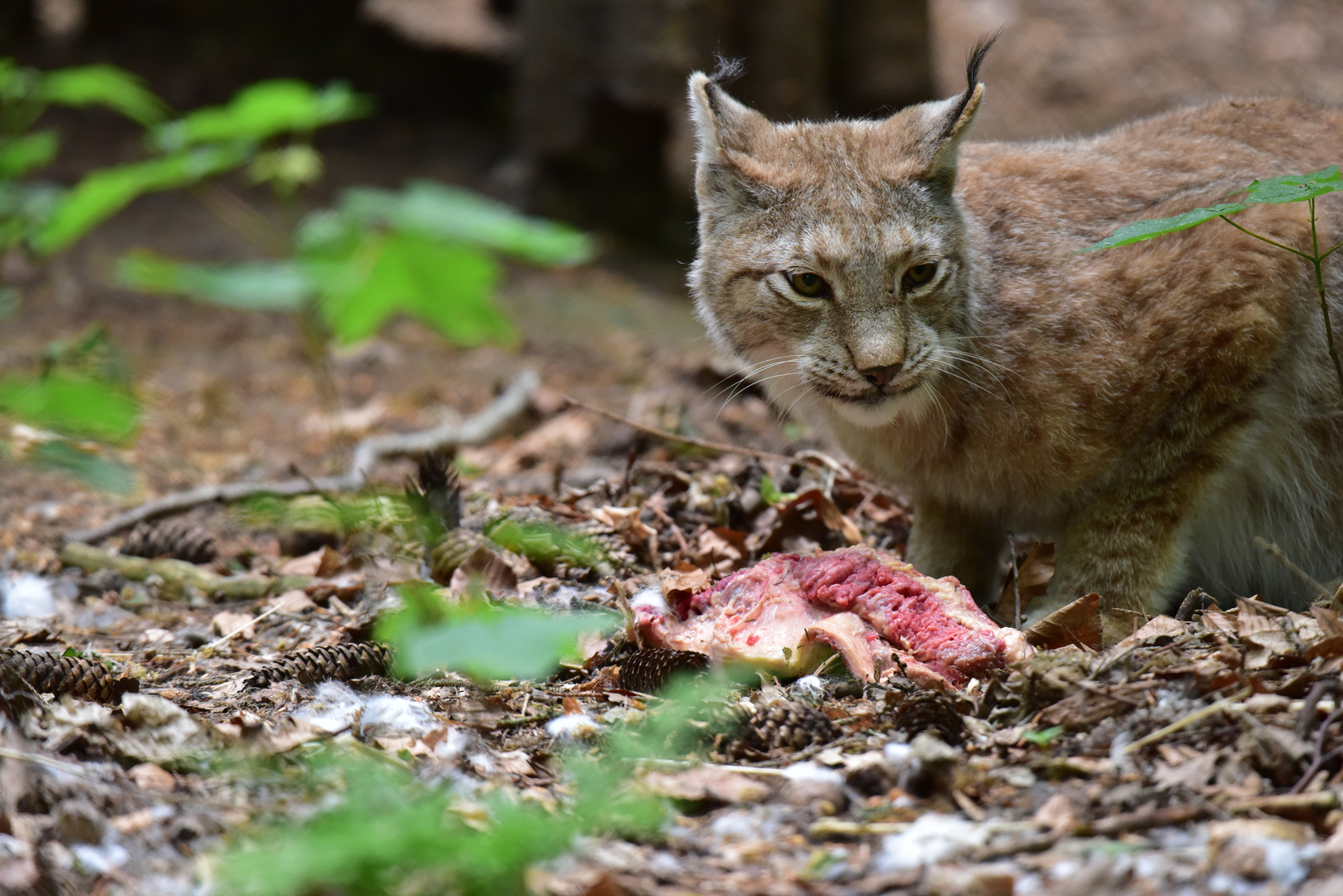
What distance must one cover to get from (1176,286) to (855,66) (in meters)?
8.19

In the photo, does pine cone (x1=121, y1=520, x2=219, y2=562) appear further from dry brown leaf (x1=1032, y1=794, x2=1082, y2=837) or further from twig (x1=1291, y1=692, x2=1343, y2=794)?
twig (x1=1291, y1=692, x2=1343, y2=794)

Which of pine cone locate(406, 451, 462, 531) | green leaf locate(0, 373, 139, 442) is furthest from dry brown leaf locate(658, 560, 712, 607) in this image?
green leaf locate(0, 373, 139, 442)

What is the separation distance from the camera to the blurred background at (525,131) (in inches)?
308

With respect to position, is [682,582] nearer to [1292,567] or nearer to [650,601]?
[650,601]

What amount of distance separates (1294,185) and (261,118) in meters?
2.89

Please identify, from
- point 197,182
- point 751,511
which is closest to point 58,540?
point 751,511

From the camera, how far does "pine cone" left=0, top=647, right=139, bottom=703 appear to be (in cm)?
327

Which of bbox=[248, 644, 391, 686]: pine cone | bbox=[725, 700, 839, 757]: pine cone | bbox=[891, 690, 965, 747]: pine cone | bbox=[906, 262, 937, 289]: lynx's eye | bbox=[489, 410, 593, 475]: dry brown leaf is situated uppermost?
bbox=[906, 262, 937, 289]: lynx's eye

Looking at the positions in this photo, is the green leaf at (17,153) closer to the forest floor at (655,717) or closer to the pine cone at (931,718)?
the forest floor at (655,717)

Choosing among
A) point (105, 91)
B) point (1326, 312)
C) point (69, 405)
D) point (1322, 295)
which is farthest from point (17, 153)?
point (1326, 312)

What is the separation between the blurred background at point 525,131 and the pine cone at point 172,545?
0.75 meters

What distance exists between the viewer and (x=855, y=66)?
11742 millimetres

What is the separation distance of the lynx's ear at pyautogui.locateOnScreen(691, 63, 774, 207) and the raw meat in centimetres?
140

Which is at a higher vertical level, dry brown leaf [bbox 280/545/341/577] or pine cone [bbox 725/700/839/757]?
pine cone [bbox 725/700/839/757]
